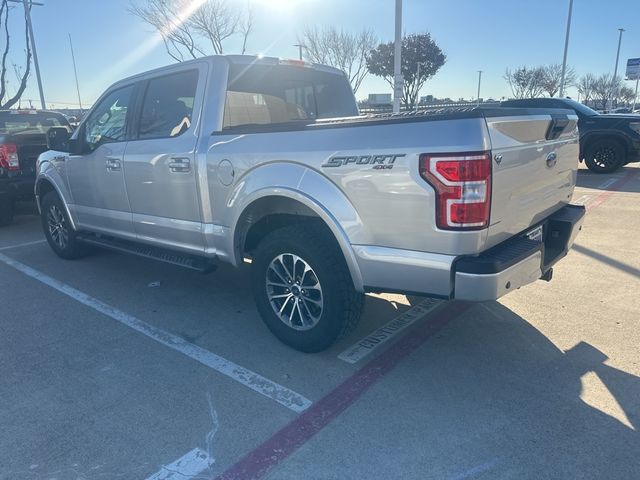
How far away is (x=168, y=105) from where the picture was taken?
13.4 feet

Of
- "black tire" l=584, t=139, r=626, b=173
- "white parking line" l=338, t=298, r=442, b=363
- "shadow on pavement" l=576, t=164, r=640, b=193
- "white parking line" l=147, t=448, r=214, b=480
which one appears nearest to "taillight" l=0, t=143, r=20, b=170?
"white parking line" l=338, t=298, r=442, b=363

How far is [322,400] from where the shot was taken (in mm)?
2824

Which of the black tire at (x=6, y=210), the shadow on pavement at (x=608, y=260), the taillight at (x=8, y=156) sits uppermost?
the taillight at (x=8, y=156)

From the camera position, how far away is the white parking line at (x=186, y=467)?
2.25 meters

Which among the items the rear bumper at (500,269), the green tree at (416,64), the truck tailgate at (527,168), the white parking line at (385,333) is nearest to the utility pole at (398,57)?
the white parking line at (385,333)

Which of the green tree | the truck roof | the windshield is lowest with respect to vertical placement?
the windshield

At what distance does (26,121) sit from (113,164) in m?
5.84

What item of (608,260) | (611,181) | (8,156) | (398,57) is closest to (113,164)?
(8,156)

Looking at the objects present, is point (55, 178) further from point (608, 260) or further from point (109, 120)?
point (608, 260)

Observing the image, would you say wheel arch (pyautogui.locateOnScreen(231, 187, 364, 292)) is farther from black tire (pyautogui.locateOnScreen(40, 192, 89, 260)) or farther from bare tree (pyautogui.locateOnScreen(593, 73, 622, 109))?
bare tree (pyautogui.locateOnScreen(593, 73, 622, 109))

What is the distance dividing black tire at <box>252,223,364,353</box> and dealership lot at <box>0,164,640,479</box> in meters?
0.18

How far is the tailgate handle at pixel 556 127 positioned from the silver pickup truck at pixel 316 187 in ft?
0.04

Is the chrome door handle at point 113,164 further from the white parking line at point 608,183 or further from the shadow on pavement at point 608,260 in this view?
the white parking line at point 608,183

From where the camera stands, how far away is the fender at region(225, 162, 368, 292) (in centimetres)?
283
